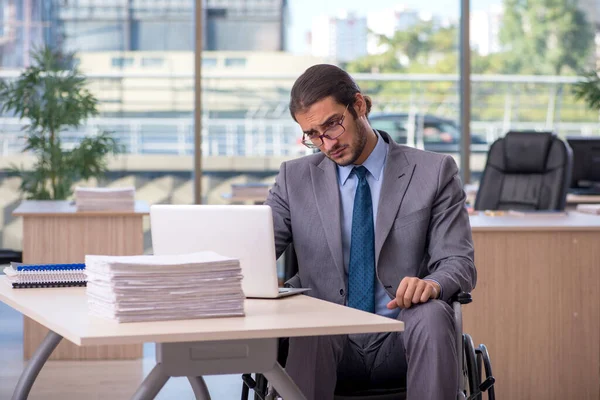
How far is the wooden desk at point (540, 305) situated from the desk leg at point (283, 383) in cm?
197

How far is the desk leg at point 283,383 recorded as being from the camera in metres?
1.99

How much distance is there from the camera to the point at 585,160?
6.88 m

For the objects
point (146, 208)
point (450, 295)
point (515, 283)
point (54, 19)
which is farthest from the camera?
point (54, 19)

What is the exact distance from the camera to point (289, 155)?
7.86 metres

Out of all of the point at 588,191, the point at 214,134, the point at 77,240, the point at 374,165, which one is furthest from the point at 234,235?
the point at 214,134

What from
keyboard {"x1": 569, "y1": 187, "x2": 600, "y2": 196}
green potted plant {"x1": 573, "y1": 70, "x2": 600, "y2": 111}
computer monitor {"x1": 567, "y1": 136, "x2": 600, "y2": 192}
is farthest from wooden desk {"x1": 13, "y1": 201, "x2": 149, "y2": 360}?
green potted plant {"x1": 573, "y1": 70, "x2": 600, "y2": 111}

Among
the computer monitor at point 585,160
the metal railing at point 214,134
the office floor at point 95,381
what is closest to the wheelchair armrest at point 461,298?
the office floor at point 95,381

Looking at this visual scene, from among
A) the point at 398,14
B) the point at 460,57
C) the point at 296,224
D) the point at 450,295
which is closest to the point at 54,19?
the point at 398,14

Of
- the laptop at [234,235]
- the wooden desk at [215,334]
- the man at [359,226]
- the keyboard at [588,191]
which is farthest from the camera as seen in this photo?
the keyboard at [588,191]

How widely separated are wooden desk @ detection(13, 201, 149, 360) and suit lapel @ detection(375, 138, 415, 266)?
7.99ft

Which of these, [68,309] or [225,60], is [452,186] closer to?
[68,309]

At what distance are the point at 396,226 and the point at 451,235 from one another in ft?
0.50

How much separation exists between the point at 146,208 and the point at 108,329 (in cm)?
353

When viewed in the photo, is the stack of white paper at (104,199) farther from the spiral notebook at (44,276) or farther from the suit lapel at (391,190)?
the suit lapel at (391,190)
